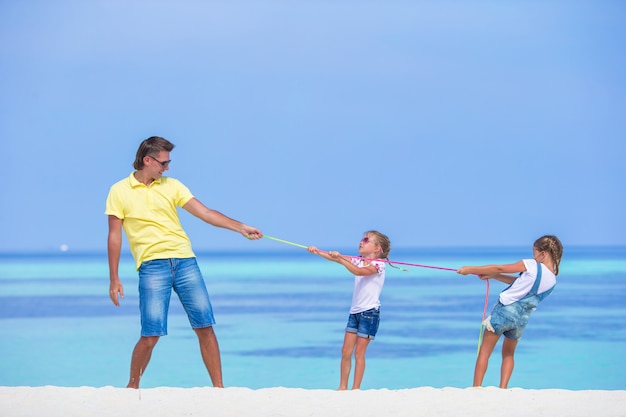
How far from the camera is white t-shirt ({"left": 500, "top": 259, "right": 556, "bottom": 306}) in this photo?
5.89 meters

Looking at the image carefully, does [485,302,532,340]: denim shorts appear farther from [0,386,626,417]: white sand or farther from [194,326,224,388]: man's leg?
[194,326,224,388]: man's leg

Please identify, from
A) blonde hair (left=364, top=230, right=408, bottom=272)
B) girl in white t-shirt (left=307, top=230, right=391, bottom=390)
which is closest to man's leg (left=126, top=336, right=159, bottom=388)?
girl in white t-shirt (left=307, top=230, right=391, bottom=390)

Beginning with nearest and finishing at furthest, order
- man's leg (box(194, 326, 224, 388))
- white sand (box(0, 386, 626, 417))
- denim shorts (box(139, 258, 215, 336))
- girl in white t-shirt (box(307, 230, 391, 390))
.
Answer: white sand (box(0, 386, 626, 417)), denim shorts (box(139, 258, 215, 336)), man's leg (box(194, 326, 224, 388)), girl in white t-shirt (box(307, 230, 391, 390))

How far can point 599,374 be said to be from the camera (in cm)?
1080

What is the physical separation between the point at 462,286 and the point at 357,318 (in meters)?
20.6

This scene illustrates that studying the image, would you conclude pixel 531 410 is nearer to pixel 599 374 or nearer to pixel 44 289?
pixel 599 374

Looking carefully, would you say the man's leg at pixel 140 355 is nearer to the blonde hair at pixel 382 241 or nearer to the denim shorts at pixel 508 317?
the blonde hair at pixel 382 241

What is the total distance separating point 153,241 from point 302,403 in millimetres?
1285

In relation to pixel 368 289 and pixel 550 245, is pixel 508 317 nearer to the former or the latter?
pixel 550 245

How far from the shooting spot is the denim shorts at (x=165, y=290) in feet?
18.6

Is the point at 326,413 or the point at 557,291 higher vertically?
the point at 557,291

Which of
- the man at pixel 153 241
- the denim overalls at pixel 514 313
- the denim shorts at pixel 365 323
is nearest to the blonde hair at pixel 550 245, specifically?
the denim overalls at pixel 514 313

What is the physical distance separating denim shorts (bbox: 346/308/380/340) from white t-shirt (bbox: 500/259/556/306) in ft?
2.64

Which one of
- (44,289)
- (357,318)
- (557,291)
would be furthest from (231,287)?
(357,318)
